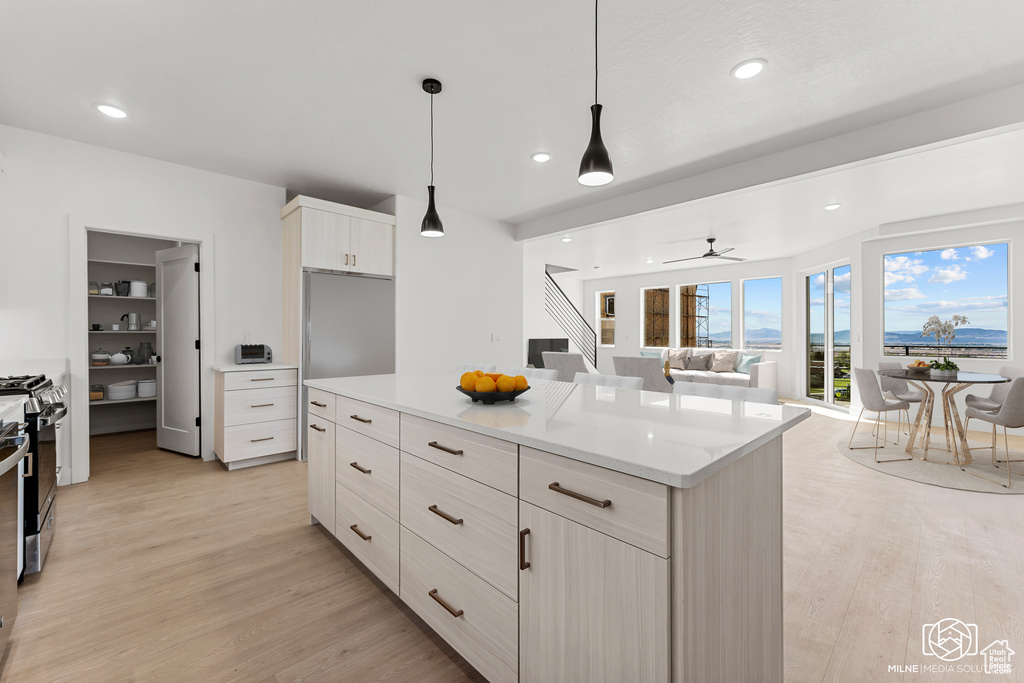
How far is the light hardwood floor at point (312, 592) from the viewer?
1.46m

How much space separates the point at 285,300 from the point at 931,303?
752 centimetres

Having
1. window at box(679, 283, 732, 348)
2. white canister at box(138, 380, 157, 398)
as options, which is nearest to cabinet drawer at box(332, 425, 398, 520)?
white canister at box(138, 380, 157, 398)

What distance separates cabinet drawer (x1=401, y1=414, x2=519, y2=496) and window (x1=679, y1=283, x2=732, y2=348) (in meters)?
8.22

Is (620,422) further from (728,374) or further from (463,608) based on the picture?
(728,374)

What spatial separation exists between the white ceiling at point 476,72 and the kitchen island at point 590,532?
1.75 metres

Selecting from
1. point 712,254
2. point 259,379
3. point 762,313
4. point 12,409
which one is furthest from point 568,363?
point 12,409

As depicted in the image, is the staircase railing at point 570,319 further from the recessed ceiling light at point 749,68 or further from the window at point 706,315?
the recessed ceiling light at point 749,68

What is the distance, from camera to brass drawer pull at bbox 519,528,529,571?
115cm

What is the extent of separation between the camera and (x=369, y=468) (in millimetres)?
1878

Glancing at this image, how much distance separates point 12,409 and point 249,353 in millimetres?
2380

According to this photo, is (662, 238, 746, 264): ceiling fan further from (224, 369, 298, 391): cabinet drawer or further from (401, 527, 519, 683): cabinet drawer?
(401, 527, 519, 683): cabinet drawer

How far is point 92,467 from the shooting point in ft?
11.7

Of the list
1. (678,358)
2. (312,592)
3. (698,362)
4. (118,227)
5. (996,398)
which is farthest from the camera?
(678,358)

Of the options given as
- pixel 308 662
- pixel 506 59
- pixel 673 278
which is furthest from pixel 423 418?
pixel 673 278
